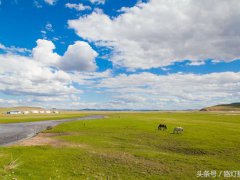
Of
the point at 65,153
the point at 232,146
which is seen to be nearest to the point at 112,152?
the point at 65,153

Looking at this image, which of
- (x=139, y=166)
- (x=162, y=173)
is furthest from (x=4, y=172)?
(x=162, y=173)

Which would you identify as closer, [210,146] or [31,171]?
[31,171]

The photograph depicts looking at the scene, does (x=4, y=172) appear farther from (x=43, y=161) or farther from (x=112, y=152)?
(x=112, y=152)

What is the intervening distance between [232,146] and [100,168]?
831 inches

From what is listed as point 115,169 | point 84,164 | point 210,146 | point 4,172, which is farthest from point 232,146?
point 4,172

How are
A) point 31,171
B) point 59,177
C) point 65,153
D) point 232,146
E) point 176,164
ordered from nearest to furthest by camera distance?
point 59,177
point 31,171
point 176,164
point 65,153
point 232,146

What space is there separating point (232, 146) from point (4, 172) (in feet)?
97.3

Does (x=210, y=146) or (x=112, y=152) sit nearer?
(x=112, y=152)

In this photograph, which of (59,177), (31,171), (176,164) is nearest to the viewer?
(59,177)

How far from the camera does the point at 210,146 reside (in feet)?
108

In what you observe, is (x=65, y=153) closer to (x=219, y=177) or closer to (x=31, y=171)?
(x=31, y=171)

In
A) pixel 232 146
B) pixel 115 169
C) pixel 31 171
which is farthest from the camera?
pixel 232 146

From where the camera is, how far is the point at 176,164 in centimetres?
2328

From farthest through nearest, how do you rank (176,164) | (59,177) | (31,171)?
(176,164) < (31,171) < (59,177)
